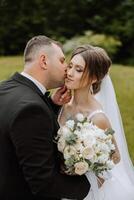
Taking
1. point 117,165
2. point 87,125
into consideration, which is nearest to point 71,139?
point 87,125

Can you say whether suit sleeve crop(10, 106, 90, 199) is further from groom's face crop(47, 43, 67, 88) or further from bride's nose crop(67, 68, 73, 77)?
bride's nose crop(67, 68, 73, 77)

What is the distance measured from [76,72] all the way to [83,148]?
0.77 metres

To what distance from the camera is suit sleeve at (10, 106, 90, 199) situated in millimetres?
3246

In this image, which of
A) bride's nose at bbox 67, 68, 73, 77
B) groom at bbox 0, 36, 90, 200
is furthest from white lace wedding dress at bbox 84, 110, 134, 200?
groom at bbox 0, 36, 90, 200

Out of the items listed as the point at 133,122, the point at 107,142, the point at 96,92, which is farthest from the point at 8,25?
the point at 107,142

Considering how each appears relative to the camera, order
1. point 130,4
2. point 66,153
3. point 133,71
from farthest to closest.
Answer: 1. point 130,4
2. point 133,71
3. point 66,153

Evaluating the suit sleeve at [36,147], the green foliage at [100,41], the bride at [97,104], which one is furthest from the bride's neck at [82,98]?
the green foliage at [100,41]

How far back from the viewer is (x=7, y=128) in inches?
131

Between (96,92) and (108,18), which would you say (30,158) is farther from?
(108,18)

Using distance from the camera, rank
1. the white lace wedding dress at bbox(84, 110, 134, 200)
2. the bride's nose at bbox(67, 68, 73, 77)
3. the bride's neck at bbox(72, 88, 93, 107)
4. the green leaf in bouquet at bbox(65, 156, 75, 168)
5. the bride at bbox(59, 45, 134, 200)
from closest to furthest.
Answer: the green leaf in bouquet at bbox(65, 156, 75, 168)
the bride's nose at bbox(67, 68, 73, 77)
the bride at bbox(59, 45, 134, 200)
the bride's neck at bbox(72, 88, 93, 107)
the white lace wedding dress at bbox(84, 110, 134, 200)

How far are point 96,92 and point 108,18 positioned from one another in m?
14.8

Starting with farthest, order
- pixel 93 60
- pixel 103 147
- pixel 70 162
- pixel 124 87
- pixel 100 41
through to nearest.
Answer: pixel 100 41, pixel 124 87, pixel 93 60, pixel 103 147, pixel 70 162

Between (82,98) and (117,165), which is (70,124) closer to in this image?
(82,98)

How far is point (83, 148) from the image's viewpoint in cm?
356
